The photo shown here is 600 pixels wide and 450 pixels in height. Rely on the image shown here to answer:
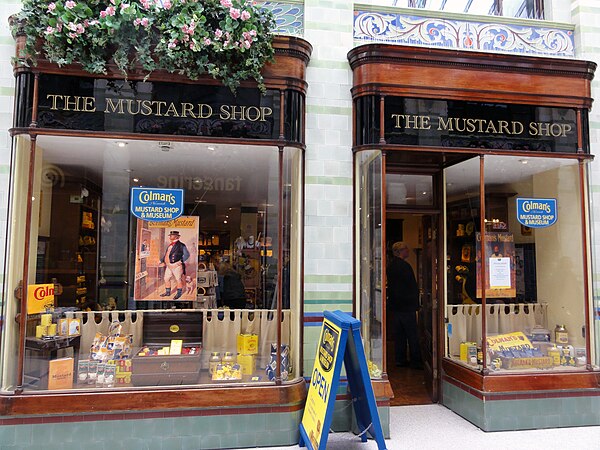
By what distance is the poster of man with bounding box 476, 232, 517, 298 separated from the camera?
545 centimetres

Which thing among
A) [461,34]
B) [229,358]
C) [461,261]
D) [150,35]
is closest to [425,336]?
[461,261]

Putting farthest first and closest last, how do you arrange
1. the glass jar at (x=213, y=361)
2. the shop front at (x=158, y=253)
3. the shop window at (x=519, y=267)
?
the shop window at (x=519, y=267), the glass jar at (x=213, y=361), the shop front at (x=158, y=253)

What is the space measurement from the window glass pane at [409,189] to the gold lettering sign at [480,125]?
0.97 metres

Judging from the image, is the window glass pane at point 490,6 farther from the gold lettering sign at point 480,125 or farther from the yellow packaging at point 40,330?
the yellow packaging at point 40,330

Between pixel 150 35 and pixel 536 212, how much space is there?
4744mm

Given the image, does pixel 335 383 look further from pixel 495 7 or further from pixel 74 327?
pixel 495 7

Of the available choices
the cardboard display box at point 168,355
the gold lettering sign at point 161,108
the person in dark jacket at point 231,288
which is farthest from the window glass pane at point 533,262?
the cardboard display box at point 168,355

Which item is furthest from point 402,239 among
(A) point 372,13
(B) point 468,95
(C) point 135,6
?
(C) point 135,6

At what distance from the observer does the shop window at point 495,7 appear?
575 centimetres

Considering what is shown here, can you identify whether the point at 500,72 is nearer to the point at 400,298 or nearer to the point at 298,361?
the point at 400,298

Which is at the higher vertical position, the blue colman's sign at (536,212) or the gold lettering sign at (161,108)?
the gold lettering sign at (161,108)

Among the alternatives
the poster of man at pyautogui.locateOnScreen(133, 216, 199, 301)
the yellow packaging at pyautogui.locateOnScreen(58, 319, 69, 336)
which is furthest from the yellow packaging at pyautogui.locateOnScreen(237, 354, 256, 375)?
the yellow packaging at pyautogui.locateOnScreen(58, 319, 69, 336)

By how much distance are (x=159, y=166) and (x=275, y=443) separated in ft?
9.97

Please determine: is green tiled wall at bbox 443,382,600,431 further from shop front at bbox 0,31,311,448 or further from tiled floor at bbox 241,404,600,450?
shop front at bbox 0,31,311,448
